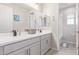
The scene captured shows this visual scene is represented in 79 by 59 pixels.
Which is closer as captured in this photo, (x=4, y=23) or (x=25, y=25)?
(x=4, y=23)

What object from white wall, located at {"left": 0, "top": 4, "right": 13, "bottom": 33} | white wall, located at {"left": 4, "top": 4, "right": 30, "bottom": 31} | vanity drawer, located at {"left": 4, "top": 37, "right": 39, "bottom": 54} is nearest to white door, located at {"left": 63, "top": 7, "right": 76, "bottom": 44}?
vanity drawer, located at {"left": 4, "top": 37, "right": 39, "bottom": 54}

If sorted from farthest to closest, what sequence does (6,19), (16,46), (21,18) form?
(21,18)
(6,19)
(16,46)

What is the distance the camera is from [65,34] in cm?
156

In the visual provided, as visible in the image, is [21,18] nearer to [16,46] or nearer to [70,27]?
[16,46]

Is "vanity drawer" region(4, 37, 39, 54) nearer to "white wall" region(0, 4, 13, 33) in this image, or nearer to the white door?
"white wall" region(0, 4, 13, 33)

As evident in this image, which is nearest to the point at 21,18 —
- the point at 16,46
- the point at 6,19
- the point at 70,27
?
the point at 6,19

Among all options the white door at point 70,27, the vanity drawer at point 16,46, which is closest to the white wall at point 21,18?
the vanity drawer at point 16,46

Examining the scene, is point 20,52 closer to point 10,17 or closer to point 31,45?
point 31,45

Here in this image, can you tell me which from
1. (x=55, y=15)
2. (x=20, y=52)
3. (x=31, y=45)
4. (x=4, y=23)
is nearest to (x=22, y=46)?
(x=20, y=52)

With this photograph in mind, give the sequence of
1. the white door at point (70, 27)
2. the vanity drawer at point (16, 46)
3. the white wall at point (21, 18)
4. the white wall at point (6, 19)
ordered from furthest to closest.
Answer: the white wall at point (21, 18) < the white door at point (70, 27) < the white wall at point (6, 19) < the vanity drawer at point (16, 46)

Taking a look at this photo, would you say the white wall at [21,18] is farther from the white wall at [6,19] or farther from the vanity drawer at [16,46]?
the vanity drawer at [16,46]

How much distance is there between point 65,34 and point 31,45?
0.53 metres

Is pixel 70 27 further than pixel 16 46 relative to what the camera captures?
Yes

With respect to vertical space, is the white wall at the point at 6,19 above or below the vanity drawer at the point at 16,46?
above
